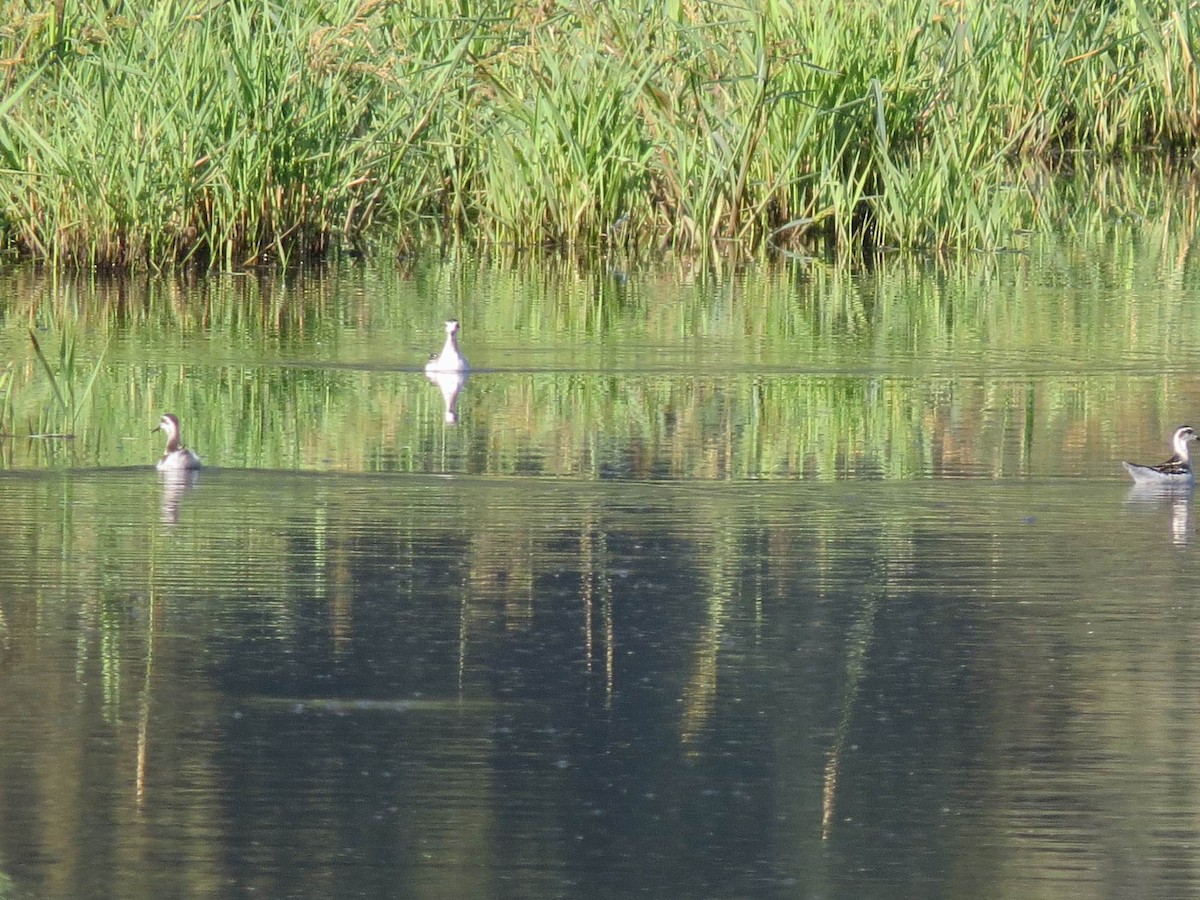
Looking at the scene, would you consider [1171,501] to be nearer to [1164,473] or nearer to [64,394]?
[1164,473]

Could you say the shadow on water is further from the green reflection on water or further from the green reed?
the green reed

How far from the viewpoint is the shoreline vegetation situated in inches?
568

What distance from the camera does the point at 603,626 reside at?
6.21 metres

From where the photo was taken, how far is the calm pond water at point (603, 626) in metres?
4.64

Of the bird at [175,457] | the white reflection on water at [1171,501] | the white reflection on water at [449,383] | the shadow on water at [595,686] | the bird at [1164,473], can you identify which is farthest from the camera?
the white reflection on water at [449,383]

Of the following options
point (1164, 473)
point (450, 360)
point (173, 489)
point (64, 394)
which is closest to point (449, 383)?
point (450, 360)

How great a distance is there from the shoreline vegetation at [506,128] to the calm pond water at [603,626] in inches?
124

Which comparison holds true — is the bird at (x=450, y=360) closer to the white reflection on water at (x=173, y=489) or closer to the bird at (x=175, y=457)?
the bird at (x=175, y=457)

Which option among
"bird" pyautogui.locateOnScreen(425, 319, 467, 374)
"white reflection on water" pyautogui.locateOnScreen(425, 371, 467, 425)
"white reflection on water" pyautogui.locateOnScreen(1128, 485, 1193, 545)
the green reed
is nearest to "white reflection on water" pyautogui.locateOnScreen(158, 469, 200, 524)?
the green reed

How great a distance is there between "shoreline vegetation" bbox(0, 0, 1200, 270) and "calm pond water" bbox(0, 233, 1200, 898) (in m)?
3.16

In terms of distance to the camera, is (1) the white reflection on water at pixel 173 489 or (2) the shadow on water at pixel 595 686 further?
(1) the white reflection on water at pixel 173 489

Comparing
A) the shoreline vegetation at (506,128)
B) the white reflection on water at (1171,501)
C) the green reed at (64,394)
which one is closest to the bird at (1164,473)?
the white reflection on water at (1171,501)

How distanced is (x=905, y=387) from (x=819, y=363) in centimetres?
81

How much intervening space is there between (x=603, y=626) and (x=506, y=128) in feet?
31.8
